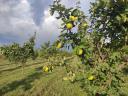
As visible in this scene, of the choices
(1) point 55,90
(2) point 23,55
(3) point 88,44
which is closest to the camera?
(3) point 88,44

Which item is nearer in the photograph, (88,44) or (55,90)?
(88,44)

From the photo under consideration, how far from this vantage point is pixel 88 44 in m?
7.95

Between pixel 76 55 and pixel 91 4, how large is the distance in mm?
1492

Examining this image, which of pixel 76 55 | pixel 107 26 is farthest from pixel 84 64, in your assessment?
pixel 107 26

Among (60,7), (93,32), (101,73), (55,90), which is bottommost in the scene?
(55,90)

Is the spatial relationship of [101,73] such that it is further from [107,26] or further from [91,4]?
[91,4]

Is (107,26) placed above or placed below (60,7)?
below

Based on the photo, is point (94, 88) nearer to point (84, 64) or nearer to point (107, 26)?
point (84, 64)

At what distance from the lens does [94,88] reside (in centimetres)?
829

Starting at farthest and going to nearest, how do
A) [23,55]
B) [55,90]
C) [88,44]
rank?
[23,55] < [55,90] < [88,44]

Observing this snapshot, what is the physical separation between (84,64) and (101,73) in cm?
55

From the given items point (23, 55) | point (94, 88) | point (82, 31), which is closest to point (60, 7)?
point (82, 31)

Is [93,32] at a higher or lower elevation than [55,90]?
higher

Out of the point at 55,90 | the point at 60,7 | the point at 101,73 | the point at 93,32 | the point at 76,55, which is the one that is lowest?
the point at 55,90
